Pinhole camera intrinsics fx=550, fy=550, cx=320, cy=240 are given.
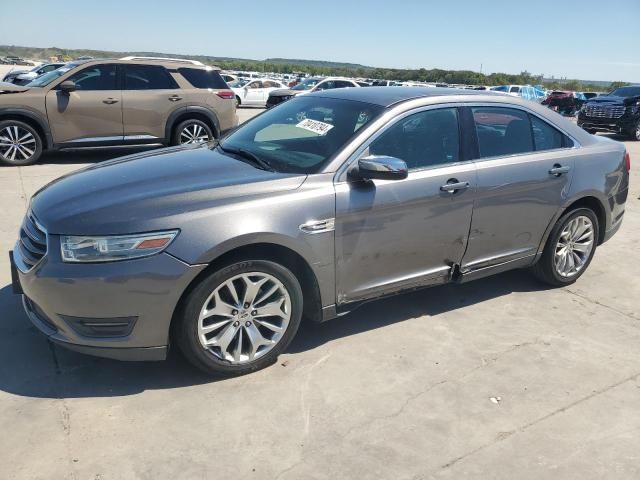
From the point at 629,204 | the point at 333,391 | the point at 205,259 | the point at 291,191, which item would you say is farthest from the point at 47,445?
the point at 629,204

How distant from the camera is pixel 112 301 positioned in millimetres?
2791

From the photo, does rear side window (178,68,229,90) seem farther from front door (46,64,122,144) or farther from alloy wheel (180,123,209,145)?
front door (46,64,122,144)

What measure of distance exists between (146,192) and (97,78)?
22.7 ft

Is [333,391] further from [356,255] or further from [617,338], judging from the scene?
[617,338]

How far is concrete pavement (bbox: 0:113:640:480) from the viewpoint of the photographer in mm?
2576

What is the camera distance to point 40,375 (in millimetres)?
3148

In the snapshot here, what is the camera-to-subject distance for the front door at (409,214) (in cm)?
338

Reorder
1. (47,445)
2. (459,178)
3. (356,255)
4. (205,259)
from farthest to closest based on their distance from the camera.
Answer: (459,178) < (356,255) < (205,259) < (47,445)

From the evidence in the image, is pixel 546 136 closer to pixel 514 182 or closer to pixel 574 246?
pixel 514 182

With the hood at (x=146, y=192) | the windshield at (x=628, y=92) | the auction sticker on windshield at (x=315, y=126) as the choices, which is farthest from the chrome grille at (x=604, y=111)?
the hood at (x=146, y=192)

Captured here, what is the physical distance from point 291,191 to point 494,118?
1.86 metres

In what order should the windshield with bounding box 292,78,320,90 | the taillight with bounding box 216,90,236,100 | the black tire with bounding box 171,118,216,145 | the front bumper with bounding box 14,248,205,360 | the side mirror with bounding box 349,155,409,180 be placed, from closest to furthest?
the front bumper with bounding box 14,248,205,360 < the side mirror with bounding box 349,155,409,180 < the black tire with bounding box 171,118,216,145 < the taillight with bounding box 216,90,236,100 < the windshield with bounding box 292,78,320,90

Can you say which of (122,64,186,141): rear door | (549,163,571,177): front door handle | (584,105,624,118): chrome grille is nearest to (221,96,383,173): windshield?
(549,163,571,177): front door handle

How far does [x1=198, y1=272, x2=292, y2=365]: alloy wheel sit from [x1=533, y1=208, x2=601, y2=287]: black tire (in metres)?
2.43
